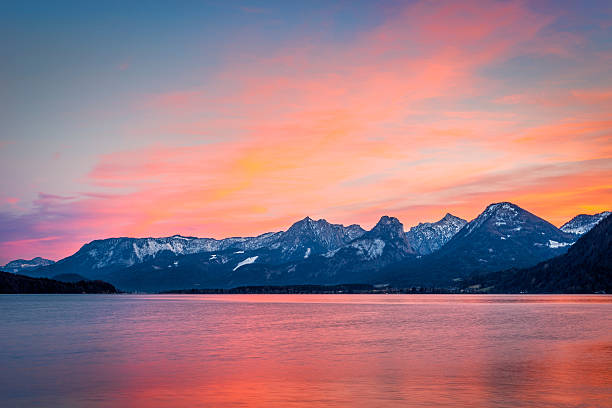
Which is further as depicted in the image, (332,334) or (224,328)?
(224,328)

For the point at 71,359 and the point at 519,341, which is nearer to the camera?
the point at 71,359

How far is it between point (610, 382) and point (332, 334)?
58.2 meters

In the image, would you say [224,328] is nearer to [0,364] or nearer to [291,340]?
[291,340]

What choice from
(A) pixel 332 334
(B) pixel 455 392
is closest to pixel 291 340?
(A) pixel 332 334

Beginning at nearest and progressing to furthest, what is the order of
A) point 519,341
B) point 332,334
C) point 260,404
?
point 260,404, point 519,341, point 332,334

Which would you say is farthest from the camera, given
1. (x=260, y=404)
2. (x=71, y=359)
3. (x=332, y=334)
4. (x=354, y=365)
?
(x=332, y=334)

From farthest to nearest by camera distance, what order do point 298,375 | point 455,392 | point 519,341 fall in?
point 519,341 → point 298,375 → point 455,392

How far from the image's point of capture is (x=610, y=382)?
50.8 m

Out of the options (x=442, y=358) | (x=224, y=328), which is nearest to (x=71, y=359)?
(x=442, y=358)

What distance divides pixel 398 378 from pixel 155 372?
23.9m

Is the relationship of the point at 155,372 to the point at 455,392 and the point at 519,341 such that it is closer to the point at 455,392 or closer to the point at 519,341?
the point at 455,392

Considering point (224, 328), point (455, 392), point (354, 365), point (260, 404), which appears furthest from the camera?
point (224, 328)

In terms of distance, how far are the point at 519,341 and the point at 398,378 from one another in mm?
45066

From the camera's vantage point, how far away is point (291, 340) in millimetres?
93250
